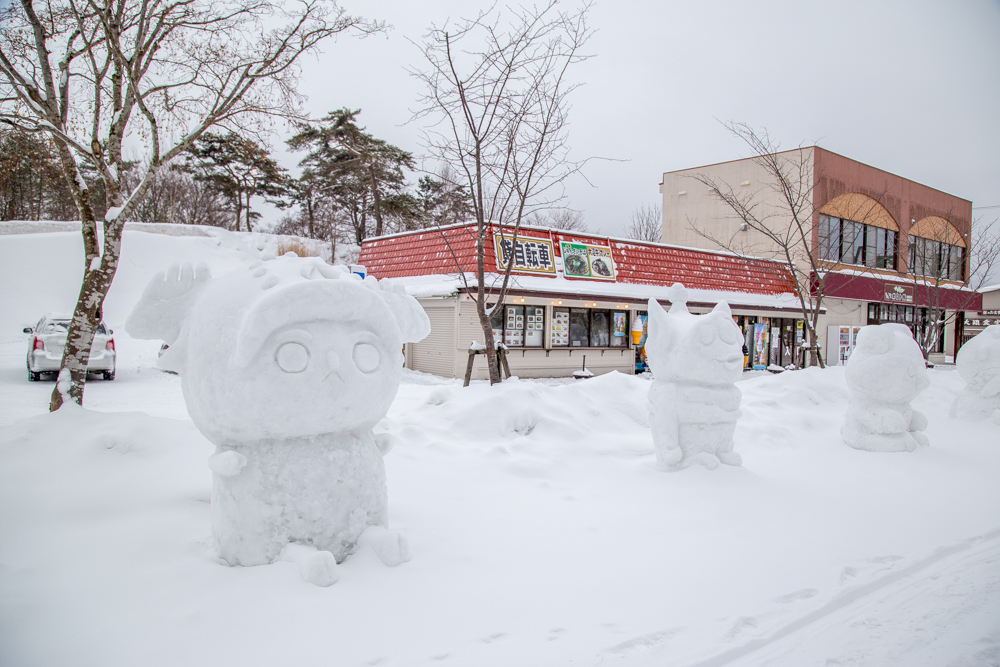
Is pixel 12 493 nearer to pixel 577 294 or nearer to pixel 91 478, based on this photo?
pixel 91 478

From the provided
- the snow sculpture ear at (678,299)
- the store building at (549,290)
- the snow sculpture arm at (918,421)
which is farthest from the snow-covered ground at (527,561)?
the store building at (549,290)

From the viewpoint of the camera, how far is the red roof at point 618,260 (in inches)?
538

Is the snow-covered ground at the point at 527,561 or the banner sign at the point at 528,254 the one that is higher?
the banner sign at the point at 528,254

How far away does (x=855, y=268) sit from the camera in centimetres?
2145

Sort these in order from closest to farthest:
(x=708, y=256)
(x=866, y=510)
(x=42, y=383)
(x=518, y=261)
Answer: (x=866, y=510) → (x=42, y=383) → (x=518, y=261) → (x=708, y=256)

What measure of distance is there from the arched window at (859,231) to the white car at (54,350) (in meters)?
21.9

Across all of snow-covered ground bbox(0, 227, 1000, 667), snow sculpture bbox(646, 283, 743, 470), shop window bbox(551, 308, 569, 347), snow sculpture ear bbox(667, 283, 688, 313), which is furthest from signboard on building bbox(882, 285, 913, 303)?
snow sculpture bbox(646, 283, 743, 470)

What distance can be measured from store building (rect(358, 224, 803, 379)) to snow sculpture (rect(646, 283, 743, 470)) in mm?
7486

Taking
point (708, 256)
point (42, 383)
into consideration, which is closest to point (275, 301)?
point (42, 383)

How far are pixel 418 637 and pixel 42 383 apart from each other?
11.4 meters

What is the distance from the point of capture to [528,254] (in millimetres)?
14141

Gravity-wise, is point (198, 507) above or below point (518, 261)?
below

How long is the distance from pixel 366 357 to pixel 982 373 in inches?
368

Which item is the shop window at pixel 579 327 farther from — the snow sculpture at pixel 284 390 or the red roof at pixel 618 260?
the snow sculpture at pixel 284 390
